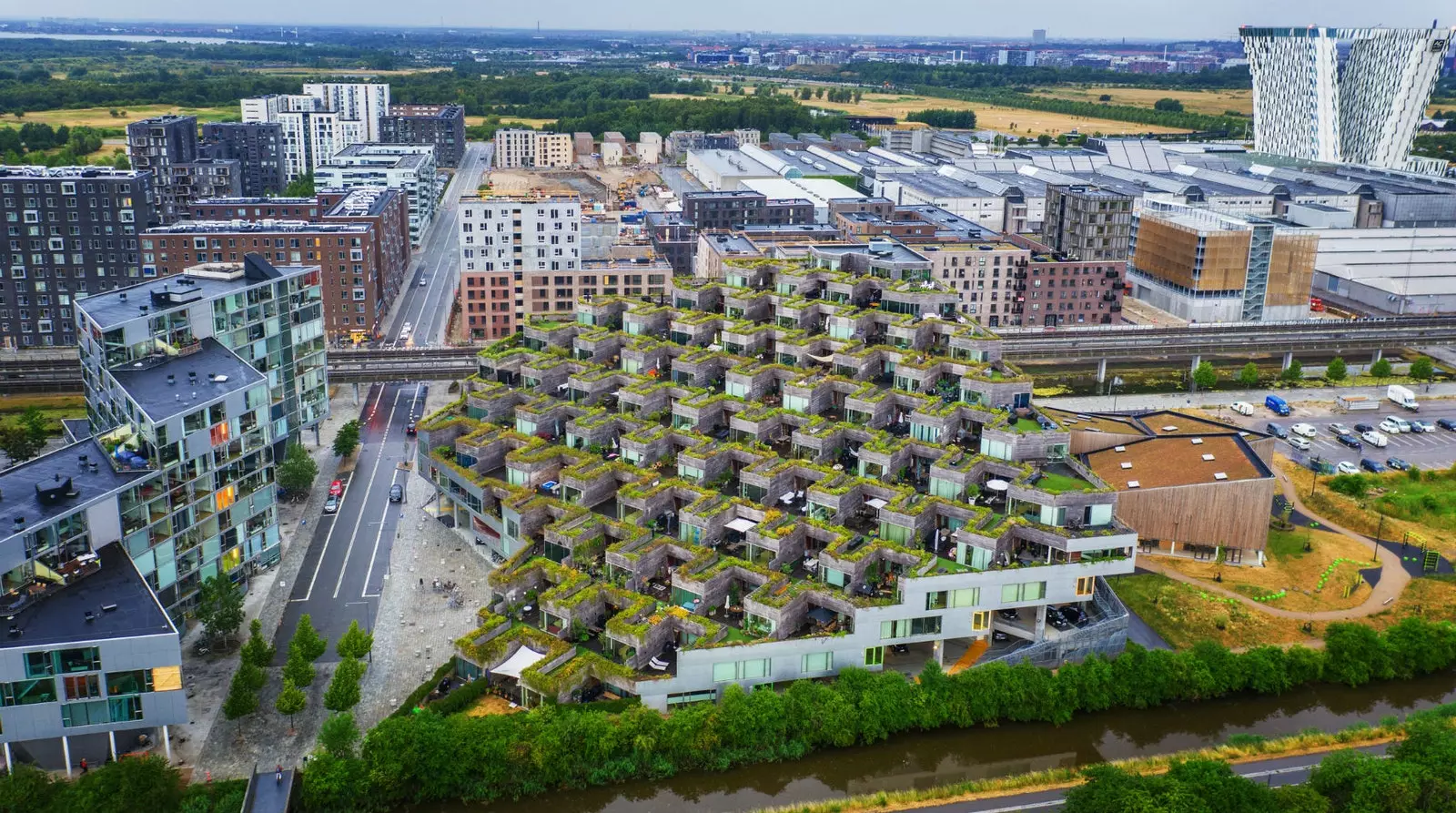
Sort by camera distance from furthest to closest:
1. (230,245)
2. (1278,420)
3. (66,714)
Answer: (230,245) → (1278,420) → (66,714)

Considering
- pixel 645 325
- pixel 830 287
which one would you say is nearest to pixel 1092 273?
pixel 830 287

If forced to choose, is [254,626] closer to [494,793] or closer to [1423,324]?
[494,793]

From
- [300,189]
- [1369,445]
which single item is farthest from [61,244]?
[1369,445]

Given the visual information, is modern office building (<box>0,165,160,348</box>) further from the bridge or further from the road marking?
the road marking

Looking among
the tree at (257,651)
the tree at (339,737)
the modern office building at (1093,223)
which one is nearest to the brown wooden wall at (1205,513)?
the tree at (339,737)

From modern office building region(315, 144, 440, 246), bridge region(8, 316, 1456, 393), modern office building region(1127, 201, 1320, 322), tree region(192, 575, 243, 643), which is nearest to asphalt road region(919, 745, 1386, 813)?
tree region(192, 575, 243, 643)

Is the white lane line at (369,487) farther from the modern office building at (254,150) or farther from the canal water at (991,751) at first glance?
the modern office building at (254,150)
